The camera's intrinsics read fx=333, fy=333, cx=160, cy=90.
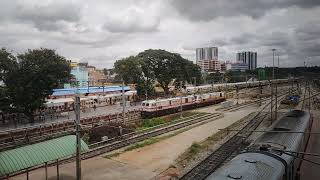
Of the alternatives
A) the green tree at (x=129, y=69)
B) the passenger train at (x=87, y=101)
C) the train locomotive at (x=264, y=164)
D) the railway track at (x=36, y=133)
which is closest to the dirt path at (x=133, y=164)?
the railway track at (x=36, y=133)

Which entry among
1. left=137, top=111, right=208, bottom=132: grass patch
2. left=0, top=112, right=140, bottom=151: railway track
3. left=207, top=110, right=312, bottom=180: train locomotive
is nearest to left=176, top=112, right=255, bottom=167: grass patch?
left=207, top=110, right=312, bottom=180: train locomotive

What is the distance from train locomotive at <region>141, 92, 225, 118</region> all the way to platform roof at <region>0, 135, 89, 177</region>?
35.9 m

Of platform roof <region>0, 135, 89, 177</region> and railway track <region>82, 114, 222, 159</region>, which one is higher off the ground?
platform roof <region>0, 135, 89, 177</region>

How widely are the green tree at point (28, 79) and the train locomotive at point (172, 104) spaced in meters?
17.9

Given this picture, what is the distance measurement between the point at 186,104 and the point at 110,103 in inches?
705

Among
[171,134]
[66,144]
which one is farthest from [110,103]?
[66,144]

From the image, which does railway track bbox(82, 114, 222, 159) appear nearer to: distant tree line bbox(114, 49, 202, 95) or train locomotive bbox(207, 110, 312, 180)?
train locomotive bbox(207, 110, 312, 180)

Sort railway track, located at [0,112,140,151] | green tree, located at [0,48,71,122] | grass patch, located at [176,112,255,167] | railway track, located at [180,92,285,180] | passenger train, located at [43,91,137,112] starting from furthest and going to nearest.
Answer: passenger train, located at [43,91,137,112] → green tree, located at [0,48,71,122] → railway track, located at [0,112,140,151] → grass patch, located at [176,112,255,167] → railway track, located at [180,92,285,180]

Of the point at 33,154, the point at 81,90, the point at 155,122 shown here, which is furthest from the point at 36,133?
the point at 81,90

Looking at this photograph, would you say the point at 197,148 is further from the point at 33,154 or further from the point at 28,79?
the point at 28,79

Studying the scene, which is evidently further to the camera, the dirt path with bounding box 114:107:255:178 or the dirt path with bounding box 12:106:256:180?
the dirt path with bounding box 114:107:255:178

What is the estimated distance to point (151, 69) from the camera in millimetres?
86312

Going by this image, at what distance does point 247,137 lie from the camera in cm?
3872

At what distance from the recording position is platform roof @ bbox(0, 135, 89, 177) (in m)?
20.7
